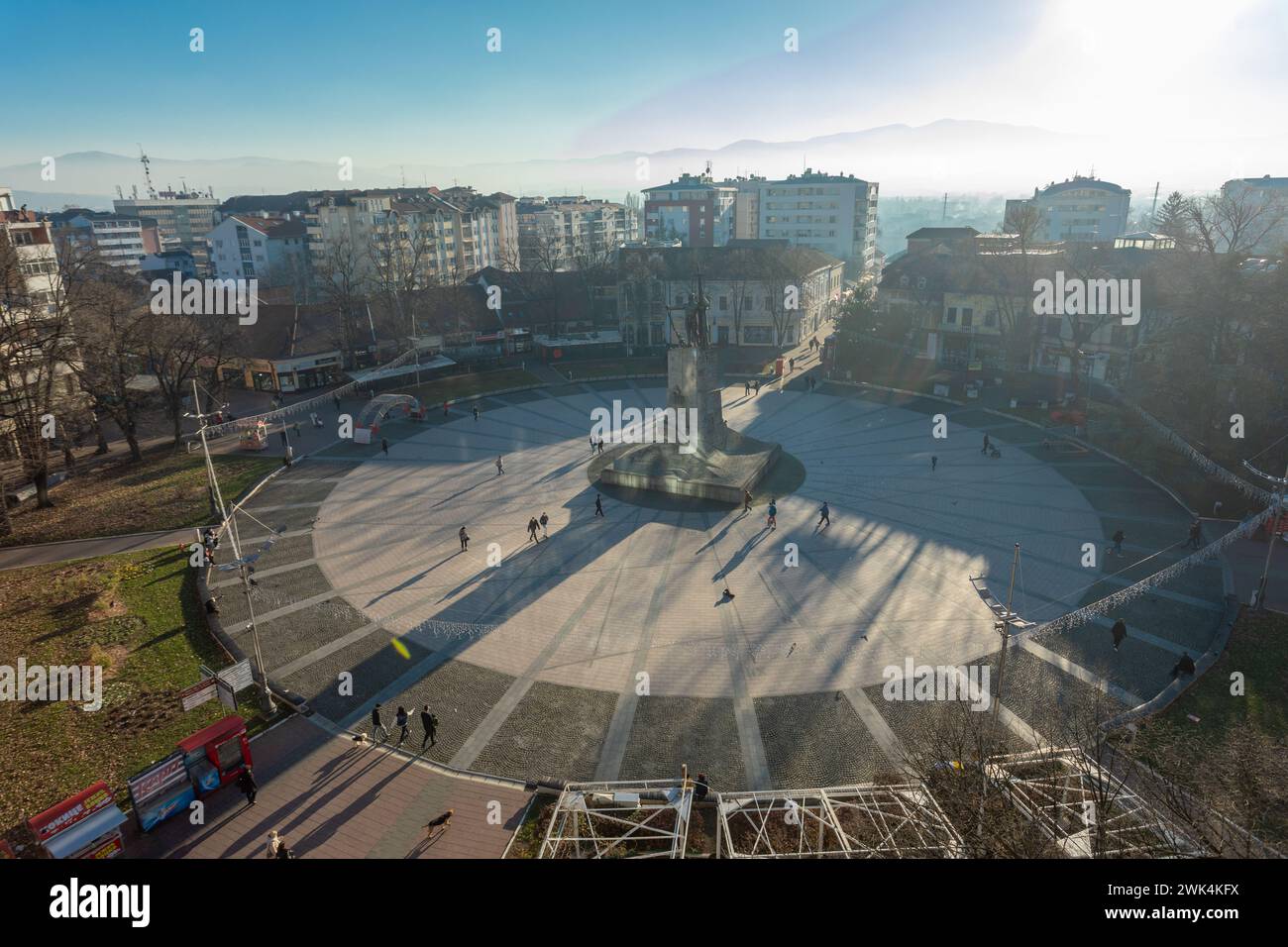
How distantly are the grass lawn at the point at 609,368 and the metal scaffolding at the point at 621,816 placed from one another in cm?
4656

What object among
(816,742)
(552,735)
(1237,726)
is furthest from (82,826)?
(1237,726)

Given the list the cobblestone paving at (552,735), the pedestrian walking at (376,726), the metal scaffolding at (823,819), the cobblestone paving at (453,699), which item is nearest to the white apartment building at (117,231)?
the cobblestone paving at (453,699)

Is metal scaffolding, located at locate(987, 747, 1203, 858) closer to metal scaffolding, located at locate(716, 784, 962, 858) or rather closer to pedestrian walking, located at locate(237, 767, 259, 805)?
metal scaffolding, located at locate(716, 784, 962, 858)

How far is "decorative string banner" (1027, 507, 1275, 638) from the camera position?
25531mm

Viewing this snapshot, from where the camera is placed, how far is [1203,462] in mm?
39000

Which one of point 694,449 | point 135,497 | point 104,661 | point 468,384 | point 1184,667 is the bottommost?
point 104,661

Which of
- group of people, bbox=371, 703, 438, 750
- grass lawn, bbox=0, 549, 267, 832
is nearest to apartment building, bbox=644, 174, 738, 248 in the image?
grass lawn, bbox=0, 549, 267, 832

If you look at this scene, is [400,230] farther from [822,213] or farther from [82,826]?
[82,826]

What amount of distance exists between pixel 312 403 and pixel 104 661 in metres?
32.5

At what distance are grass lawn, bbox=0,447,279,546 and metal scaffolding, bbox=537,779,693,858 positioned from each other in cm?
2866

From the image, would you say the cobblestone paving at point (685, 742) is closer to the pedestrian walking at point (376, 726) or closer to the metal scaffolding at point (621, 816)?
the metal scaffolding at point (621, 816)

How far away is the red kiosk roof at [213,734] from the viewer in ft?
64.0
